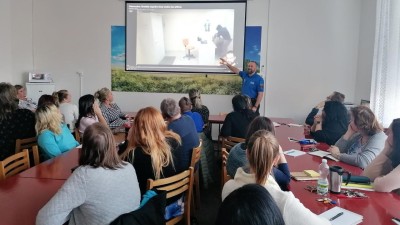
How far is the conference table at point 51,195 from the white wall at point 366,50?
388 centimetres

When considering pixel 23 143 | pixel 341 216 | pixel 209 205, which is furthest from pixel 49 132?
pixel 341 216

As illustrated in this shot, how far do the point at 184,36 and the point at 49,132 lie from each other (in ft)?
15.0

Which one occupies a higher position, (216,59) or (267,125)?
(216,59)

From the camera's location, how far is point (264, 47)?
276 inches

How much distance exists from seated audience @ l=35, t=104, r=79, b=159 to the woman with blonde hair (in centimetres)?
101

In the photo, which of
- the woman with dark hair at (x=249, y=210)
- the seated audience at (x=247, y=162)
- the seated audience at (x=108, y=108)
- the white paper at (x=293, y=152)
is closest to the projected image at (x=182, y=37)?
the seated audience at (x=108, y=108)

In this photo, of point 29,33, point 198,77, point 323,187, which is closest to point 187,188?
point 323,187

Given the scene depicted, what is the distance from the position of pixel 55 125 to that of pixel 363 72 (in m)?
5.57

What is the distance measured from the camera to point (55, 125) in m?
3.29

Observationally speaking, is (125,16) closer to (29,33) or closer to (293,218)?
(29,33)

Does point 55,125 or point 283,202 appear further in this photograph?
point 55,125

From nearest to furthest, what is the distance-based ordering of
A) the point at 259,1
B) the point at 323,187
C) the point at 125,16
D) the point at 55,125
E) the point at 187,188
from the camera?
1. the point at 323,187
2. the point at 187,188
3. the point at 55,125
4. the point at 259,1
5. the point at 125,16

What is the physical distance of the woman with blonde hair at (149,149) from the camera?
8.26ft

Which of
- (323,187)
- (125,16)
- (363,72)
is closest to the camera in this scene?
(323,187)
